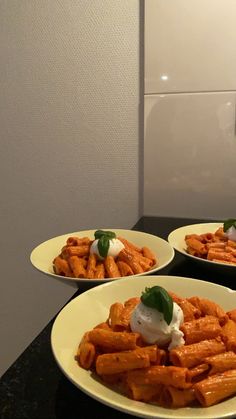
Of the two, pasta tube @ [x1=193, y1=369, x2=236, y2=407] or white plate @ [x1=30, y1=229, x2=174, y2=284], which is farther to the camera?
white plate @ [x1=30, y1=229, x2=174, y2=284]

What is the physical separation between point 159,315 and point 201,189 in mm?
1004

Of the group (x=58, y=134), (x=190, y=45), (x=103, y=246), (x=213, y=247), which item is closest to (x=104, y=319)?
(x=103, y=246)

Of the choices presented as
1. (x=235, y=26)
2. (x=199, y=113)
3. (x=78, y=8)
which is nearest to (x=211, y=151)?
(x=199, y=113)

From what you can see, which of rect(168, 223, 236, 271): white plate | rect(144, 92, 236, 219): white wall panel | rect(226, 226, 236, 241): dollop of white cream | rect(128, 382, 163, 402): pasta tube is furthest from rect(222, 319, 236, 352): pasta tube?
rect(144, 92, 236, 219): white wall panel

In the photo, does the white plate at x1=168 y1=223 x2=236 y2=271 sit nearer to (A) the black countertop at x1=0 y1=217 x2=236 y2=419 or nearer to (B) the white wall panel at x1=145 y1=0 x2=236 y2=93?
(A) the black countertop at x1=0 y1=217 x2=236 y2=419

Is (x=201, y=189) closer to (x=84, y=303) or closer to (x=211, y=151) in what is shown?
(x=211, y=151)

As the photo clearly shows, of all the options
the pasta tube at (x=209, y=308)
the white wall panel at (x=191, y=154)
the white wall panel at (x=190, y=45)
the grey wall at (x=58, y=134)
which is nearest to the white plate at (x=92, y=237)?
the pasta tube at (x=209, y=308)

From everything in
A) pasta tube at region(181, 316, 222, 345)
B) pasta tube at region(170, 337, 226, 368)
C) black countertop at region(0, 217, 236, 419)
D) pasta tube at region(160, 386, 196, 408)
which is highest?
pasta tube at region(181, 316, 222, 345)

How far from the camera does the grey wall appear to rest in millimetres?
→ 1045

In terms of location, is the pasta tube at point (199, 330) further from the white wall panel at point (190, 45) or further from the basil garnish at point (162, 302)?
the white wall panel at point (190, 45)

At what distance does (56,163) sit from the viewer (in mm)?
1211

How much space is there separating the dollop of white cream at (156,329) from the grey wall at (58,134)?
66 centimetres

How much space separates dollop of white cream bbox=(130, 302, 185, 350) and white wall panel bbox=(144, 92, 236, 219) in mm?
981

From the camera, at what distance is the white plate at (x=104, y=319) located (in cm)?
42
